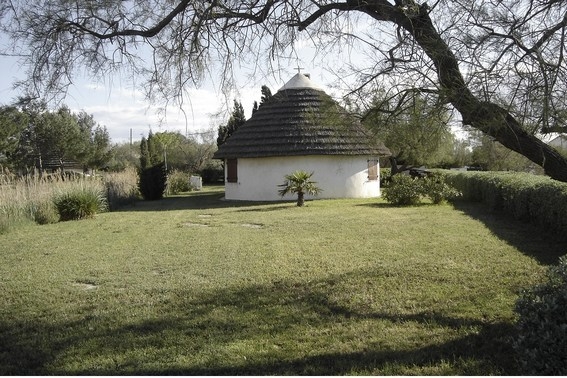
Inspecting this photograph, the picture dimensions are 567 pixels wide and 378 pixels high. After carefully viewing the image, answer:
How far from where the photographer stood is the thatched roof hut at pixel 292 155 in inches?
836

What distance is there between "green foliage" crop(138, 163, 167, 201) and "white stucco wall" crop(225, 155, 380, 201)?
471 centimetres

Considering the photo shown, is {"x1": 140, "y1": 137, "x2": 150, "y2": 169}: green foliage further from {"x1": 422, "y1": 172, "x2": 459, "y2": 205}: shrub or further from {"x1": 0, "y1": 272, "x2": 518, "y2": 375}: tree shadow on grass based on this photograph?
{"x1": 0, "y1": 272, "x2": 518, "y2": 375}: tree shadow on grass

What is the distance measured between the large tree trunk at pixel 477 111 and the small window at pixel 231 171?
18.4 metres

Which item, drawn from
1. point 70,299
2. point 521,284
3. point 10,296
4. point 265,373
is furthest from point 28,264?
point 521,284

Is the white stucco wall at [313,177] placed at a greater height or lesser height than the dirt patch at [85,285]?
greater

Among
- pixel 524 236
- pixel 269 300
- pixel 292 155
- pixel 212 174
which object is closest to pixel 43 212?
pixel 292 155

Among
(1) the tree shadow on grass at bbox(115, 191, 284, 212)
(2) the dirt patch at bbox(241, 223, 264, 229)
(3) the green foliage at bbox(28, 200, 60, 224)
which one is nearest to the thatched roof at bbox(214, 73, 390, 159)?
(1) the tree shadow on grass at bbox(115, 191, 284, 212)

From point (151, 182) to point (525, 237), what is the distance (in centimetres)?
1855

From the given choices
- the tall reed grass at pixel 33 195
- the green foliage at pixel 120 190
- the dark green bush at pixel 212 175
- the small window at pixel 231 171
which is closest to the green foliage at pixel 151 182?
the green foliage at pixel 120 190

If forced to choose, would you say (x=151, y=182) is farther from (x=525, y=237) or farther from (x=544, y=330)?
(x=544, y=330)

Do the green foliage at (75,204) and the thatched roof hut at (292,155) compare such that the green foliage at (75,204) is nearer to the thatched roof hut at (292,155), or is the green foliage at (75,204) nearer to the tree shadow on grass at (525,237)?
the thatched roof hut at (292,155)

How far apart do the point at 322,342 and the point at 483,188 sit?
14.7 m

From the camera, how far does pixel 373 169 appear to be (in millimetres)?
23344

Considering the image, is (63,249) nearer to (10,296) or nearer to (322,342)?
(10,296)
